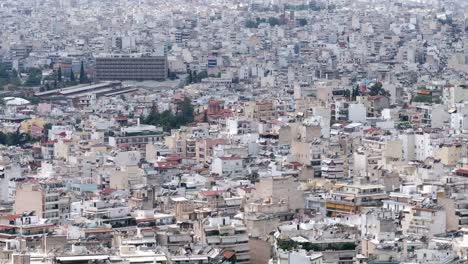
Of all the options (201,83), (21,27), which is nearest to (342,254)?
(201,83)

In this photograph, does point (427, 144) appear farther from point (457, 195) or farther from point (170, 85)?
point (170, 85)

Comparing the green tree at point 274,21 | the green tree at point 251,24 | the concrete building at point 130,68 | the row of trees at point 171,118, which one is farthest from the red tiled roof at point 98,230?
the green tree at point 274,21

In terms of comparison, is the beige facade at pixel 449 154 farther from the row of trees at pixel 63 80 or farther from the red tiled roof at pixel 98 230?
the row of trees at pixel 63 80

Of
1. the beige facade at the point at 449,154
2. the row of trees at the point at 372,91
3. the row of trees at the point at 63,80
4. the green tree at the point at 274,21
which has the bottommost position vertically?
the green tree at the point at 274,21

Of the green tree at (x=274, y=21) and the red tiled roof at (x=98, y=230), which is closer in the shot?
the red tiled roof at (x=98, y=230)

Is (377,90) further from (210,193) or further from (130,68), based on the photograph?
(210,193)
